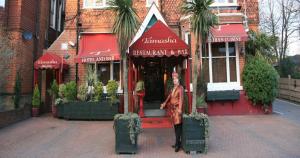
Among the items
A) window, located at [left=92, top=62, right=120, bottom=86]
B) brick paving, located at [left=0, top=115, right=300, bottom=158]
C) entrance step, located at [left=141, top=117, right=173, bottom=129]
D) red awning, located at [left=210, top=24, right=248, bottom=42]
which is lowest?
brick paving, located at [left=0, top=115, right=300, bottom=158]

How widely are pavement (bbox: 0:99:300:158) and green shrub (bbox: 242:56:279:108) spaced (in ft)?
3.50

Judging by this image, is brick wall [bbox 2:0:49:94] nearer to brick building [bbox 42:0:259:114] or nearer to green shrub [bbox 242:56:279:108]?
brick building [bbox 42:0:259:114]

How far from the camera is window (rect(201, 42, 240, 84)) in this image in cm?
1280

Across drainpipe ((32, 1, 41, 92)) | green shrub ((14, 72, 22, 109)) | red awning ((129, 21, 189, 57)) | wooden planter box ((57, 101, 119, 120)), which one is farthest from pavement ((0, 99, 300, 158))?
drainpipe ((32, 1, 41, 92))

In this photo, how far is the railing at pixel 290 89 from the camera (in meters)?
17.9

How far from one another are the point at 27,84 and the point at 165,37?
929 centimetres

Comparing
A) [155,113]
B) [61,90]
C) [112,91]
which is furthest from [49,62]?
[155,113]

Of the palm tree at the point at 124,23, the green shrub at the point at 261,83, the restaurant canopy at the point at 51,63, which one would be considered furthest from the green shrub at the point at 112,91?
the green shrub at the point at 261,83

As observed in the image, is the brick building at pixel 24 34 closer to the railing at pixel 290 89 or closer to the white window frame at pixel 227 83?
the white window frame at pixel 227 83

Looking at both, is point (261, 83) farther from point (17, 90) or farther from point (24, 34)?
point (24, 34)

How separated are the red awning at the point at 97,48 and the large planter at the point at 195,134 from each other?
597 cm

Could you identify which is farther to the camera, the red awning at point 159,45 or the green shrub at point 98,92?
the green shrub at point 98,92

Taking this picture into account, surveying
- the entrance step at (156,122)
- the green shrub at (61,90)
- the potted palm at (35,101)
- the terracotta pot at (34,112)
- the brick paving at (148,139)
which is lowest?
the brick paving at (148,139)

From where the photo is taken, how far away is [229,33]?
11.8 m
